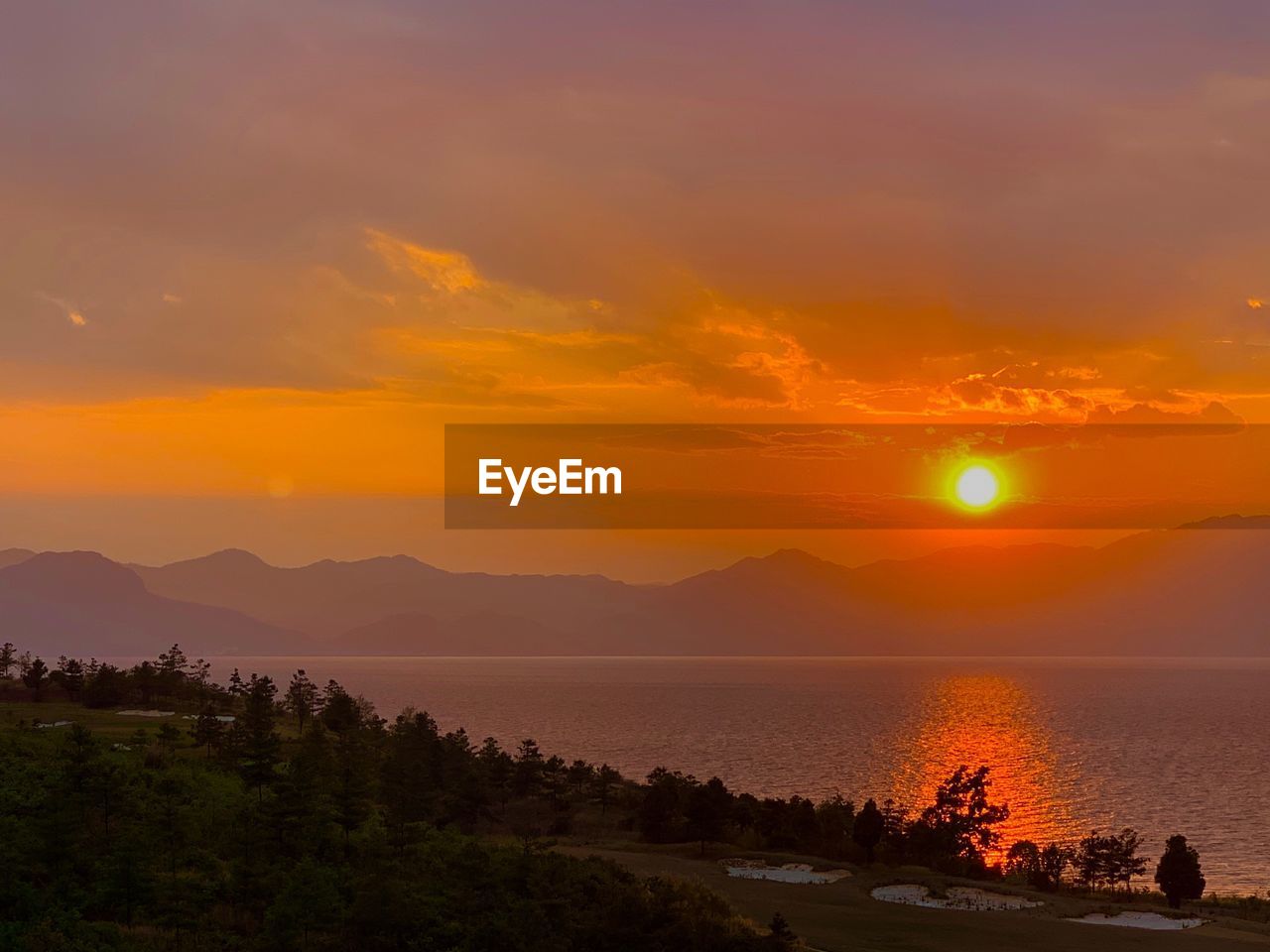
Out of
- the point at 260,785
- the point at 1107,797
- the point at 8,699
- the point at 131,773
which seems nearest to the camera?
the point at 131,773

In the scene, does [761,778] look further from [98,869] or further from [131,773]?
[98,869]

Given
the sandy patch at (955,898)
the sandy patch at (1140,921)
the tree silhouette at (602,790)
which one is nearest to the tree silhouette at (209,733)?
the tree silhouette at (602,790)

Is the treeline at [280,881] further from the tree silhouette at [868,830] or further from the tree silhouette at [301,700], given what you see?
the tree silhouette at [301,700]

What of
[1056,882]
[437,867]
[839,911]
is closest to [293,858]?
[437,867]

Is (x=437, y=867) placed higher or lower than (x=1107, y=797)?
higher

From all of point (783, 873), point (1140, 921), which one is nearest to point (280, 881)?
point (783, 873)

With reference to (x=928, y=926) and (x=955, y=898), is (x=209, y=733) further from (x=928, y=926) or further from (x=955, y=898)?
(x=928, y=926)
